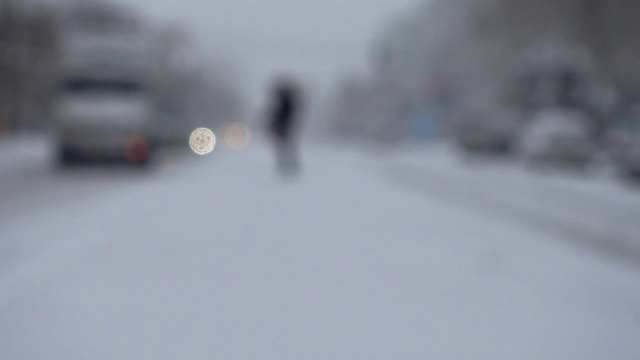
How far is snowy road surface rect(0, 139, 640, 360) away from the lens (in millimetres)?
3250

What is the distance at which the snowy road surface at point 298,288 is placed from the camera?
3.25 metres

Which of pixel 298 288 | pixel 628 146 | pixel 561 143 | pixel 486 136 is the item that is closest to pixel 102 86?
pixel 298 288

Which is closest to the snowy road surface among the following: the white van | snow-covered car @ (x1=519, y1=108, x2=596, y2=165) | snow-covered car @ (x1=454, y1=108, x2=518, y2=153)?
the white van

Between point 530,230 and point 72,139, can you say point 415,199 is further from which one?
point 72,139

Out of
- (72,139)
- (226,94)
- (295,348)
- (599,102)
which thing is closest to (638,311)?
(295,348)

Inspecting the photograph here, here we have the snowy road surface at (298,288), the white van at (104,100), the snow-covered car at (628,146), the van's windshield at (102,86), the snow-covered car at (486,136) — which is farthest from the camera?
the snow-covered car at (486,136)

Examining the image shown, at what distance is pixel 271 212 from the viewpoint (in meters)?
7.45

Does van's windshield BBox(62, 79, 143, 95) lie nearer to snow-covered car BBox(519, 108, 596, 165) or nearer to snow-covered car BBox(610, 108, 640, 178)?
snow-covered car BBox(610, 108, 640, 178)

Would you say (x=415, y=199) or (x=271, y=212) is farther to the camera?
(x=415, y=199)

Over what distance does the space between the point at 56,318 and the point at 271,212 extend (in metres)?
4.09

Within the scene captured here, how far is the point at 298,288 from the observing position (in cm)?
422

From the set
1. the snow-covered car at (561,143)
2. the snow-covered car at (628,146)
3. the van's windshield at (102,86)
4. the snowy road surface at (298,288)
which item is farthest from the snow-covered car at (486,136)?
the snowy road surface at (298,288)

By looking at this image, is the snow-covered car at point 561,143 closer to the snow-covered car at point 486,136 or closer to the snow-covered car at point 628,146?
the snow-covered car at point 628,146

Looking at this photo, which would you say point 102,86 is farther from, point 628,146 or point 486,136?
point 486,136
